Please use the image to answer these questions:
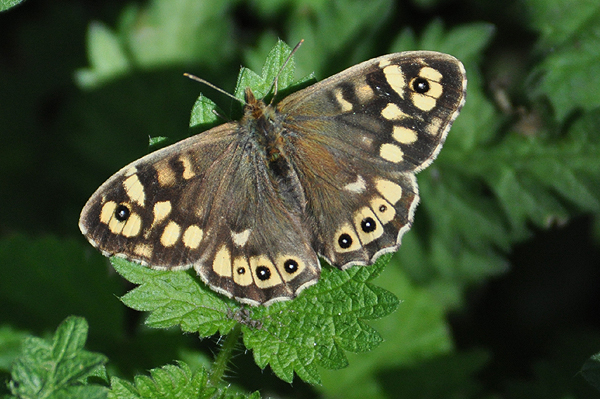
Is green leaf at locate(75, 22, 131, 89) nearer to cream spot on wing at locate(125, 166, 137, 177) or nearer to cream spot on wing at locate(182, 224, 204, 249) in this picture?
cream spot on wing at locate(125, 166, 137, 177)

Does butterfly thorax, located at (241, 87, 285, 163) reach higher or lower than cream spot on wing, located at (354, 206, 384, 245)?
higher

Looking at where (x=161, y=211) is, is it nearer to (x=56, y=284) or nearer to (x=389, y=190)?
(x=389, y=190)

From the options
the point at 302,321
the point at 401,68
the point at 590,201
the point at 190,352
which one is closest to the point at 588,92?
the point at 590,201

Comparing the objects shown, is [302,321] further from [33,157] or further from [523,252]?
[33,157]

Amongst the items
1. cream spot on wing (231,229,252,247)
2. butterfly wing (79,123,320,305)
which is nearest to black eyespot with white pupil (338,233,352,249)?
butterfly wing (79,123,320,305)

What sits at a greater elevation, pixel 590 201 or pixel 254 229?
pixel 254 229

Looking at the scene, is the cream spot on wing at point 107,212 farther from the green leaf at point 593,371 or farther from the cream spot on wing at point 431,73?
the green leaf at point 593,371
